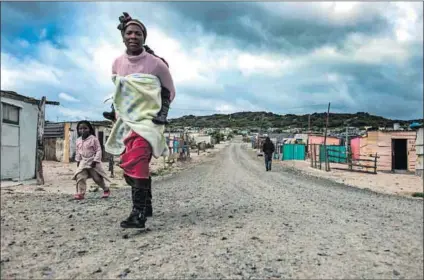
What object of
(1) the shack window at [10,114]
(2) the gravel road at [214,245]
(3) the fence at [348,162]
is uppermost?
(1) the shack window at [10,114]

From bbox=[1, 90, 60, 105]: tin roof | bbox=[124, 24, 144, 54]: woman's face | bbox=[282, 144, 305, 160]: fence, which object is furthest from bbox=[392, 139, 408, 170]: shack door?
bbox=[1, 90, 60, 105]: tin roof

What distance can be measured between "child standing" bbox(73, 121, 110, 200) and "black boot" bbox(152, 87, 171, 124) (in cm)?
243

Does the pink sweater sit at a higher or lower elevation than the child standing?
higher

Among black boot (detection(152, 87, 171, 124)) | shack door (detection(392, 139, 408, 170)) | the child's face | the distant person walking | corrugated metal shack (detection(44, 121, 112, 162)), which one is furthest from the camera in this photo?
shack door (detection(392, 139, 408, 170))

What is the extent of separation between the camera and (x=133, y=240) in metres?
2.35

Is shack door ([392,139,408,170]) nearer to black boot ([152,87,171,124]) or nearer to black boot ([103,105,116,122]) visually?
black boot ([152,87,171,124])

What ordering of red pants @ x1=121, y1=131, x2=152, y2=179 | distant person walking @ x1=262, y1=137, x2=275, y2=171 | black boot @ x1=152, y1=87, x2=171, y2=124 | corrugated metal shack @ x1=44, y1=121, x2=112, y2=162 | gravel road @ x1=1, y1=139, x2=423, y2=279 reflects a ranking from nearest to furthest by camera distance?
gravel road @ x1=1, y1=139, x2=423, y2=279, black boot @ x1=152, y1=87, x2=171, y2=124, red pants @ x1=121, y1=131, x2=152, y2=179, distant person walking @ x1=262, y1=137, x2=275, y2=171, corrugated metal shack @ x1=44, y1=121, x2=112, y2=162

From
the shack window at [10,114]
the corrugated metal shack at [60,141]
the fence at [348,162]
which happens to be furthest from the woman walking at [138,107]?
the corrugated metal shack at [60,141]

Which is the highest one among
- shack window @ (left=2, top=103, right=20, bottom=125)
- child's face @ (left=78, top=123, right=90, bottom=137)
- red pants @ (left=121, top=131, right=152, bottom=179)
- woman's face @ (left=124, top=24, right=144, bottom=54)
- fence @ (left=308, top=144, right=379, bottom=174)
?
woman's face @ (left=124, top=24, right=144, bottom=54)

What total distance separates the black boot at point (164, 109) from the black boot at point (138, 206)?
21.3 inches

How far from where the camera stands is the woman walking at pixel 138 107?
2.44 meters

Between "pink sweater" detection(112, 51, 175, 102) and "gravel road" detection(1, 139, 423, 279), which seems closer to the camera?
"gravel road" detection(1, 139, 423, 279)

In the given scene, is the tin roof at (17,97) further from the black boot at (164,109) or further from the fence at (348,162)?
the fence at (348,162)

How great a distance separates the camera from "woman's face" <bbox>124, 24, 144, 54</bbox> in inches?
98.6
